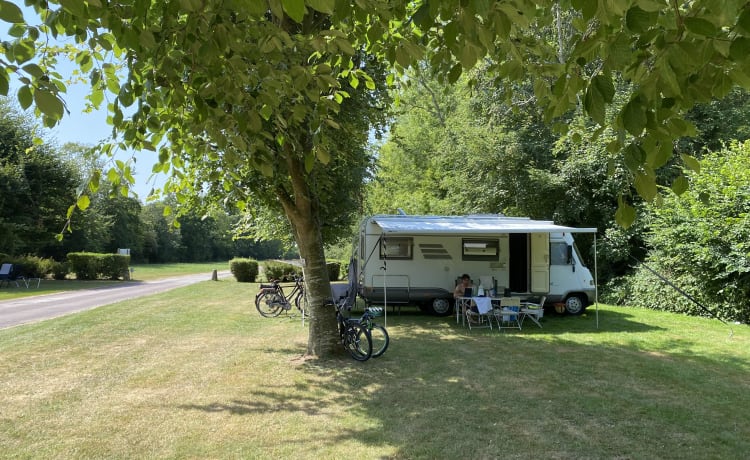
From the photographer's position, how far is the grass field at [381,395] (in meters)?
4.12

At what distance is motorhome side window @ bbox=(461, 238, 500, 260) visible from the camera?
490 inches

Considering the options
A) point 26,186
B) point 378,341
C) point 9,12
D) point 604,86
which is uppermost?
point 26,186

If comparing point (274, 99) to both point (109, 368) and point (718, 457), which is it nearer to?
point (718, 457)

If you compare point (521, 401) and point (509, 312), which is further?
point (509, 312)

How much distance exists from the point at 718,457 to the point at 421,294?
28.1ft

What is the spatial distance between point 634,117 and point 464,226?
10002mm

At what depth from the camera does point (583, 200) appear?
16.2 metres

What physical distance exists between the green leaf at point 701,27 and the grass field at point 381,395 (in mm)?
3402

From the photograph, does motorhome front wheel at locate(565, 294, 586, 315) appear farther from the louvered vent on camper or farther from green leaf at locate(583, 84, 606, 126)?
green leaf at locate(583, 84, 606, 126)

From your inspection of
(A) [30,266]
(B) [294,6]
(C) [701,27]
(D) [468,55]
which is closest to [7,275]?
(A) [30,266]

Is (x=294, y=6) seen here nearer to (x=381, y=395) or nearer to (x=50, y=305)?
(x=381, y=395)

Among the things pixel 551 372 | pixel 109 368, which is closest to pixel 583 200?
pixel 551 372

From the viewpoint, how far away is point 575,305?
1234 centimetres

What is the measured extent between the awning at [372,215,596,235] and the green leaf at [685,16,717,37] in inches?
355
